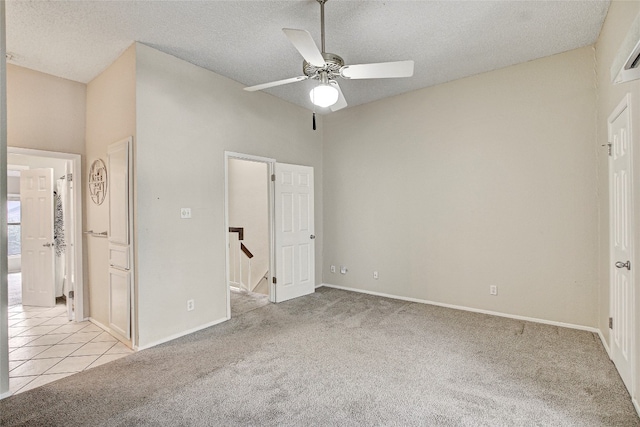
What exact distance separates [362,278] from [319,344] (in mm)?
2129

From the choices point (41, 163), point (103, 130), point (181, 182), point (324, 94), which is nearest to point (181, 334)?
point (181, 182)

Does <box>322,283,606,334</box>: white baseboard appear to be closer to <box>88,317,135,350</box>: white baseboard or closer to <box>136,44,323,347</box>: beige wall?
<box>136,44,323,347</box>: beige wall

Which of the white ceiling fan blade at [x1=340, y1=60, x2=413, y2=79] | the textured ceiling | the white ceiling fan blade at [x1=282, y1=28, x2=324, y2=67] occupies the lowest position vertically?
the white ceiling fan blade at [x1=340, y1=60, x2=413, y2=79]

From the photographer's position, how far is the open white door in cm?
229

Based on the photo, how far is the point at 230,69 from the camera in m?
3.82

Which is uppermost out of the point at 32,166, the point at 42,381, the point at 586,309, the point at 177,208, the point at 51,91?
the point at 51,91

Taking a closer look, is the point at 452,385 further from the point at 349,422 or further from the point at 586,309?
the point at 586,309

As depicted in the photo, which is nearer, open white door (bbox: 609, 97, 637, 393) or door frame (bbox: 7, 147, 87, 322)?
open white door (bbox: 609, 97, 637, 393)

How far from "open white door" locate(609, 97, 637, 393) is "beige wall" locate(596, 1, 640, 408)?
0.13 m

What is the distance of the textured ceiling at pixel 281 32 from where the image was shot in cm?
267

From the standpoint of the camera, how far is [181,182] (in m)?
3.52

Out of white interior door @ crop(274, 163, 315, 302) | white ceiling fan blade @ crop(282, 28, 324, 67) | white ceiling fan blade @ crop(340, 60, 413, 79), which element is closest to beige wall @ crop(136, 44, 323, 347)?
white interior door @ crop(274, 163, 315, 302)

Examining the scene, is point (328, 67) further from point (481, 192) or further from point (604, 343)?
point (604, 343)

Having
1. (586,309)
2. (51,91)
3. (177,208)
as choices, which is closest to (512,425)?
(586,309)
